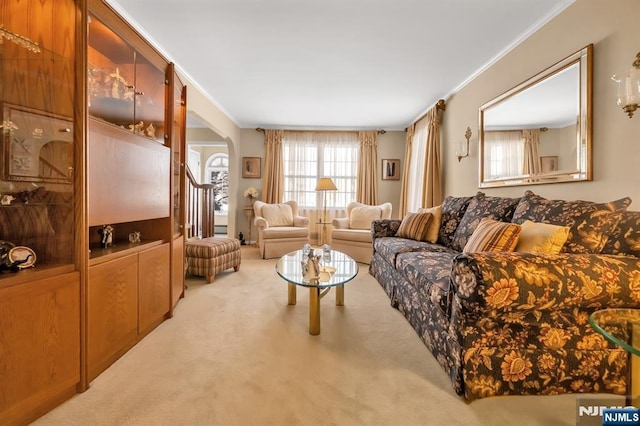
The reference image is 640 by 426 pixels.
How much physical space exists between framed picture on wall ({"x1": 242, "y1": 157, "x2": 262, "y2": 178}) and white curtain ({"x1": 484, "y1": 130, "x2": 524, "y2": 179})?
430cm

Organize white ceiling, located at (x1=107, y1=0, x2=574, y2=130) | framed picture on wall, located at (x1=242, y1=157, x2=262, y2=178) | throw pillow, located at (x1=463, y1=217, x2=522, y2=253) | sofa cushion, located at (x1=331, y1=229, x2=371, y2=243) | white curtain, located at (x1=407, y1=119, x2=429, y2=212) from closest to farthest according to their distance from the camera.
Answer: throw pillow, located at (x1=463, y1=217, x2=522, y2=253)
white ceiling, located at (x1=107, y1=0, x2=574, y2=130)
sofa cushion, located at (x1=331, y1=229, x2=371, y2=243)
white curtain, located at (x1=407, y1=119, x2=429, y2=212)
framed picture on wall, located at (x1=242, y1=157, x2=262, y2=178)

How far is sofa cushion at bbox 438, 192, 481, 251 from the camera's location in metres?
2.98

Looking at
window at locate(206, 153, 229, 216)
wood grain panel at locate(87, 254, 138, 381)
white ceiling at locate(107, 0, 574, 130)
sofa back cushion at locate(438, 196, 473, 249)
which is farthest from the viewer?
window at locate(206, 153, 229, 216)

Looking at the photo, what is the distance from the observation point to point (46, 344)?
50.2 inches

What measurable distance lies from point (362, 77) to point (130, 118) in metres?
2.58

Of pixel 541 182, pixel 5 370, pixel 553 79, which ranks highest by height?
pixel 553 79

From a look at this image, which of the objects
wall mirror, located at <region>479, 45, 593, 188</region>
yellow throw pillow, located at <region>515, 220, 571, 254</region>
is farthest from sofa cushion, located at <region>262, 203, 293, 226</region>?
yellow throw pillow, located at <region>515, 220, 571, 254</region>

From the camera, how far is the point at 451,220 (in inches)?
120

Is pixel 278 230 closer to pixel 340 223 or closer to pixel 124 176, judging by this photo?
pixel 340 223

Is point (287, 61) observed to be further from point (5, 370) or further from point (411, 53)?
point (5, 370)

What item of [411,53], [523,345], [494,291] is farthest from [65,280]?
[411,53]

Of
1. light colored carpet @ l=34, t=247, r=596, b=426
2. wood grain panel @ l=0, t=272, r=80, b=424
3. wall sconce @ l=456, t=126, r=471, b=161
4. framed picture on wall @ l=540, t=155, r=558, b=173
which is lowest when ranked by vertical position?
light colored carpet @ l=34, t=247, r=596, b=426

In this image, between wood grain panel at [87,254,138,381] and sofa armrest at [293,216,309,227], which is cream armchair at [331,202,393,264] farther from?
wood grain panel at [87,254,138,381]

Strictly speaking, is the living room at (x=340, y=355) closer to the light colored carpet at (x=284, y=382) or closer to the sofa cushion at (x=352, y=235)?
the light colored carpet at (x=284, y=382)
